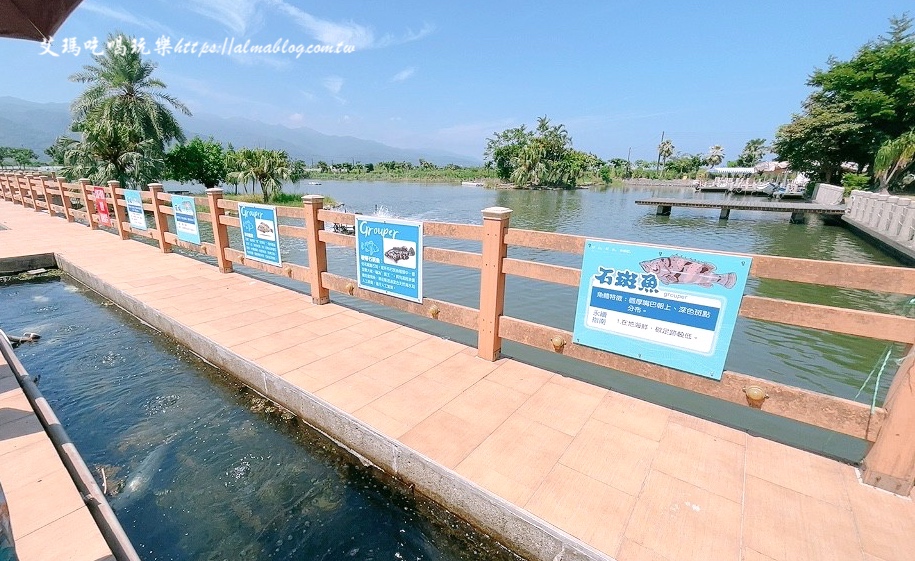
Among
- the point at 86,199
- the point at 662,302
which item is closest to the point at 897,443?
the point at 662,302

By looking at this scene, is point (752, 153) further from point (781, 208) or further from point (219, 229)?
point (219, 229)

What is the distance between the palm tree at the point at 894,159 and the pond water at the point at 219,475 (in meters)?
39.2

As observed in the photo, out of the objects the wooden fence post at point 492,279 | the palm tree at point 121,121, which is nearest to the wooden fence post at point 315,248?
the wooden fence post at point 492,279

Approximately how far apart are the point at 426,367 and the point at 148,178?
27.3 metres

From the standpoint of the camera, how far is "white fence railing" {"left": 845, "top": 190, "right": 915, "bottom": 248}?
1492 centimetres

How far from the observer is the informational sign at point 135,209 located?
31.4 ft

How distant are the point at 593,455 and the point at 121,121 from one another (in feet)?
110

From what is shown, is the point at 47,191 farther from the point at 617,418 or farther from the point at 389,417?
the point at 617,418

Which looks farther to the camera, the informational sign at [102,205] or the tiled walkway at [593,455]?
the informational sign at [102,205]

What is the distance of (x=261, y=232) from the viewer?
6.42 meters

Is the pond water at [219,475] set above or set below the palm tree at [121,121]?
A: below

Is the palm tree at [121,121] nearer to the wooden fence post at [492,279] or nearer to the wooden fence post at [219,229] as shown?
the wooden fence post at [219,229]

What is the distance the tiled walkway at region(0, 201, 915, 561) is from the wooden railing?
310 millimetres

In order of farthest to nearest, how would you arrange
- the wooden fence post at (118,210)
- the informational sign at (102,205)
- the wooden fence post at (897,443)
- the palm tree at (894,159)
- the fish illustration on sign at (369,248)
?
1. the palm tree at (894,159)
2. the informational sign at (102,205)
3. the wooden fence post at (118,210)
4. the fish illustration on sign at (369,248)
5. the wooden fence post at (897,443)
